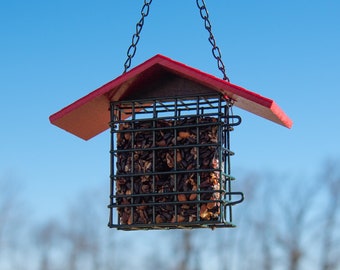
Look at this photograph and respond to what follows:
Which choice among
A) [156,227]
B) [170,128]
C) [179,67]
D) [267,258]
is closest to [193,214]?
[156,227]

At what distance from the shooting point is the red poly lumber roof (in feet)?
18.7

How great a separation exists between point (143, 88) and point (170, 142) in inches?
19.3

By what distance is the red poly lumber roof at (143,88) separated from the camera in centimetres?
570

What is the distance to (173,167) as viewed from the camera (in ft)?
19.1

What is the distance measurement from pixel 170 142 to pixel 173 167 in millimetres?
189

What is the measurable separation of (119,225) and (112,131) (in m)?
0.72

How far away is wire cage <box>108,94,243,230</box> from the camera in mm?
5703

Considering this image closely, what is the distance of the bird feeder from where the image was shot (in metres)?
5.70

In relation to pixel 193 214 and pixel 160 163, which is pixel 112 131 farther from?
pixel 193 214

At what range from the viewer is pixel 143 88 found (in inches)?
239

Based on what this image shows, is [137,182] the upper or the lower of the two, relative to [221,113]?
lower

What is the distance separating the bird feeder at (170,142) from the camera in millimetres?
5703

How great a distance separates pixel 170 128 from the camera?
5.86m

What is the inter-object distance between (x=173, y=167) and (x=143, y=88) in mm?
671
